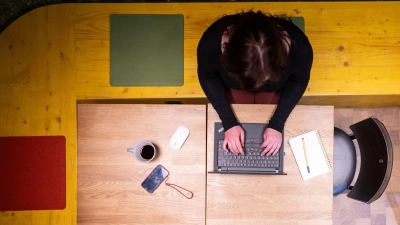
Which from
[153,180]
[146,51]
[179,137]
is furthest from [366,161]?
[146,51]

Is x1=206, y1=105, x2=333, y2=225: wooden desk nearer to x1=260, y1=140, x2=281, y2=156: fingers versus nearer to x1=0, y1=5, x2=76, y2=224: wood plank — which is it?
x1=260, y1=140, x2=281, y2=156: fingers

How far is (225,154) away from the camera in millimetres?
1637

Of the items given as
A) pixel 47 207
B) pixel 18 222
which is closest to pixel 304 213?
pixel 47 207

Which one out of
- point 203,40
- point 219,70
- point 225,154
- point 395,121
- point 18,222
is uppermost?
point 203,40

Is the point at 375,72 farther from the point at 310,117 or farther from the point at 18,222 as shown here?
the point at 18,222

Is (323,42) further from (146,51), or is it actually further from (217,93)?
(146,51)

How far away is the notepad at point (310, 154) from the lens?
5.37 feet

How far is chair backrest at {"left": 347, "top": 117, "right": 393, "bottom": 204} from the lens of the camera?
158 centimetres

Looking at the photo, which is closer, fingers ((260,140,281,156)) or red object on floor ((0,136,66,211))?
fingers ((260,140,281,156))

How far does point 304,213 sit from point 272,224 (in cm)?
16

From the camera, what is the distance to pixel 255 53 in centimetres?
116

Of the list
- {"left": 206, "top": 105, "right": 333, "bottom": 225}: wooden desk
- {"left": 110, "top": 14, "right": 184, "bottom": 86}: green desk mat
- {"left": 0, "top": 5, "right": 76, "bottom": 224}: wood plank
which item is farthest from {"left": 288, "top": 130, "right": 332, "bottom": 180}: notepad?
{"left": 0, "top": 5, "right": 76, "bottom": 224}: wood plank

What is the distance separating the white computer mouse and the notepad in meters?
0.50

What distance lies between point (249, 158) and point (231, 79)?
384 millimetres
